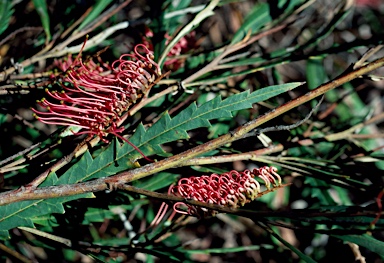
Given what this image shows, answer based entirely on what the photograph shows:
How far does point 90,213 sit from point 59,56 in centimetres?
31

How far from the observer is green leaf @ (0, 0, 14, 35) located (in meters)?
0.88

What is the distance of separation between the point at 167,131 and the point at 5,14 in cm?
50

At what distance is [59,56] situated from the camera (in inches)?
34.3

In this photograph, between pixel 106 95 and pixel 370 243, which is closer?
pixel 370 243

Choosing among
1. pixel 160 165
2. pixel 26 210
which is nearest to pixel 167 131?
pixel 160 165

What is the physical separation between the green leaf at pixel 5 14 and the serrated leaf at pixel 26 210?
0.43 meters

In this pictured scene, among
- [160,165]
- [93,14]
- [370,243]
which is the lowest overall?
[370,243]

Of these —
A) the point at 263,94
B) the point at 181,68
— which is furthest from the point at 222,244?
the point at 263,94

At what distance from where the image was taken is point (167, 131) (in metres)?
0.61

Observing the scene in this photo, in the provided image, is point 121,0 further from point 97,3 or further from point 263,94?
point 263,94

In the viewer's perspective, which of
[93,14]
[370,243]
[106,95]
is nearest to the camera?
[370,243]

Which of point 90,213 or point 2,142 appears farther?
point 2,142

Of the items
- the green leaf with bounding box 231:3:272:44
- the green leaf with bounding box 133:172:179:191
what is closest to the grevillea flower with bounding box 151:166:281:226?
the green leaf with bounding box 133:172:179:191

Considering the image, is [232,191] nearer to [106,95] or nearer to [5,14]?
[106,95]
